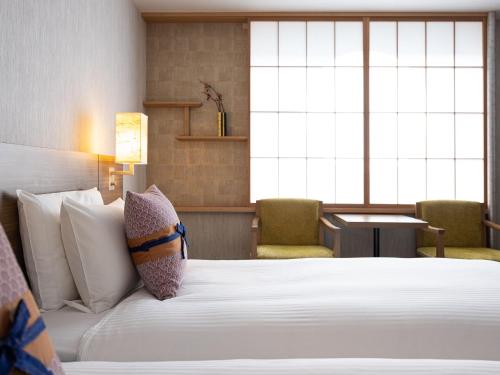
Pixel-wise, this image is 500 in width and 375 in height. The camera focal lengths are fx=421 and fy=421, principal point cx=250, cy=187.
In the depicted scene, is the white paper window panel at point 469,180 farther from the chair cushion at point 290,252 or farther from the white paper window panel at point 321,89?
the chair cushion at point 290,252

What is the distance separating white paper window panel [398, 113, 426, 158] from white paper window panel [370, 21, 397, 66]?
1.73ft

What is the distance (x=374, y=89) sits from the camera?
12.5ft

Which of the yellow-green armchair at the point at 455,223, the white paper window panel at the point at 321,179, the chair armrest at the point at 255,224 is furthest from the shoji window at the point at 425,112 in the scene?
the chair armrest at the point at 255,224

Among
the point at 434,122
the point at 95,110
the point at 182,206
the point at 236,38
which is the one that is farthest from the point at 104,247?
the point at 434,122

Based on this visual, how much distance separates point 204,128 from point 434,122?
210 centimetres

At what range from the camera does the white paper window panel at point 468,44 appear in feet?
12.4

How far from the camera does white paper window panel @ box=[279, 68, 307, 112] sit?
12.6ft

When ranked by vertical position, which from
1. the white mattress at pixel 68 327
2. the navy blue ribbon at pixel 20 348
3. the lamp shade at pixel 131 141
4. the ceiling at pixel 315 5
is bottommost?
the white mattress at pixel 68 327

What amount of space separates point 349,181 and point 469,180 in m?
1.09

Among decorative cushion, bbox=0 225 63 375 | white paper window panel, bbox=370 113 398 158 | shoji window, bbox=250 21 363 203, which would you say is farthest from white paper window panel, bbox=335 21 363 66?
decorative cushion, bbox=0 225 63 375

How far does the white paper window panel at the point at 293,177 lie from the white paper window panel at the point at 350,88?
638mm

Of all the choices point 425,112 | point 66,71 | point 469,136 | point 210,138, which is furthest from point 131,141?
point 469,136

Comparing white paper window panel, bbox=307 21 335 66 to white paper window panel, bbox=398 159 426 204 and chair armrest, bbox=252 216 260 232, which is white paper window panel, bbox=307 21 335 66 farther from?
chair armrest, bbox=252 216 260 232

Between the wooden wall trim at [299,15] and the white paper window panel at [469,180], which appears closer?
the wooden wall trim at [299,15]
